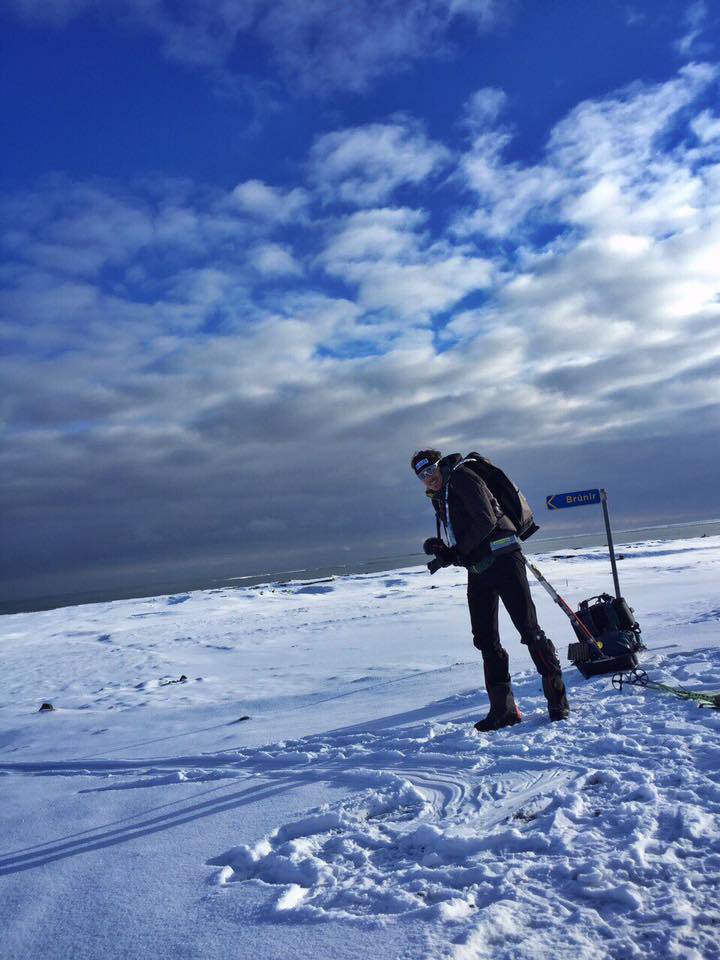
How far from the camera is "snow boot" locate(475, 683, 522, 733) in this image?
4.59 metres

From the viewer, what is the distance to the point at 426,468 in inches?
201

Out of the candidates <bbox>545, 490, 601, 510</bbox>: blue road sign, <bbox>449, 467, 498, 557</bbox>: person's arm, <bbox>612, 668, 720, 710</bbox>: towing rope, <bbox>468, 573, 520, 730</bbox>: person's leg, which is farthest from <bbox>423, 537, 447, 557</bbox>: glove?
<bbox>545, 490, 601, 510</bbox>: blue road sign

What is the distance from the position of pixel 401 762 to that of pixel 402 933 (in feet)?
6.77

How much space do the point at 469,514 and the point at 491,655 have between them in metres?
1.16

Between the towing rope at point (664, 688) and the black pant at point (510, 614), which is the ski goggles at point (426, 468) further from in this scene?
the towing rope at point (664, 688)

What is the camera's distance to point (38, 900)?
105 inches

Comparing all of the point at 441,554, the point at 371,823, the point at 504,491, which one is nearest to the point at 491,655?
the point at 441,554

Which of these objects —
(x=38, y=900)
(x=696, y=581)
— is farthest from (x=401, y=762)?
(x=696, y=581)

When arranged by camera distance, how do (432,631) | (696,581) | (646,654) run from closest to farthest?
(646,654)
(432,631)
(696,581)

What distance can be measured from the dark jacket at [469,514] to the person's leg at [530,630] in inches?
8.3

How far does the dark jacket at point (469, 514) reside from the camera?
4590mm

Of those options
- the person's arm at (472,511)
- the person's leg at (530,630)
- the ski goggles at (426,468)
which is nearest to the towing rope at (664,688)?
the person's leg at (530,630)

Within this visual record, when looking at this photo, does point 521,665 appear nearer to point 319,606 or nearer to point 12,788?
point 12,788

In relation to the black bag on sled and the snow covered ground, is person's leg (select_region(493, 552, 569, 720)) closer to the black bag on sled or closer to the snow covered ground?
the snow covered ground
